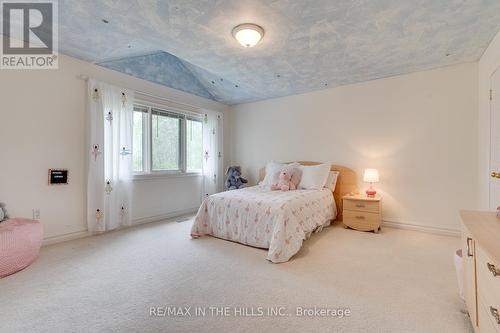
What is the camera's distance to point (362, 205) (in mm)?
3238

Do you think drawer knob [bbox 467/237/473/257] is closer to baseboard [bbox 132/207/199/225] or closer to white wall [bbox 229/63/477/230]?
white wall [bbox 229/63/477/230]

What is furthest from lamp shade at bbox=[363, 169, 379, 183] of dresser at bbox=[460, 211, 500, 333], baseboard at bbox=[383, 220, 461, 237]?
dresser at bbox=[460, 211, 500, 333]

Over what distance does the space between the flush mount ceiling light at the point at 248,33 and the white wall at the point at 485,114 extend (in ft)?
7.56

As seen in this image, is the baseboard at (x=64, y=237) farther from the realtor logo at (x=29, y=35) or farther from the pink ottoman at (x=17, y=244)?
the realtor logo at (x=29, y=35)

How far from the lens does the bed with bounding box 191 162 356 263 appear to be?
2.35 metres

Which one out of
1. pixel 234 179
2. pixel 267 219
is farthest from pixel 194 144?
pixel 267 219

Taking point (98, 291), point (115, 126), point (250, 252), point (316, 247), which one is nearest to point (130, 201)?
point (115, 126)

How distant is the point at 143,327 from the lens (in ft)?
4.54

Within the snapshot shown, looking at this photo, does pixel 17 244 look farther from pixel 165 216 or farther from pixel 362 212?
pixel 362 212

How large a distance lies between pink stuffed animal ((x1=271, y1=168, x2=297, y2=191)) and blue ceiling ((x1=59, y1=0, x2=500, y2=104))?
150cm

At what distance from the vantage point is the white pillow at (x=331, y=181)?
11.9ft

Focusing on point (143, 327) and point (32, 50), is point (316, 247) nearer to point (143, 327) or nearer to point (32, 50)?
point (143, 327)

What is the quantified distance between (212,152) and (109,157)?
1.92 m

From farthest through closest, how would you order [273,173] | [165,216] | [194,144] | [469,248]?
[194,144]
[165,216]
[273,173]
[469,248]
